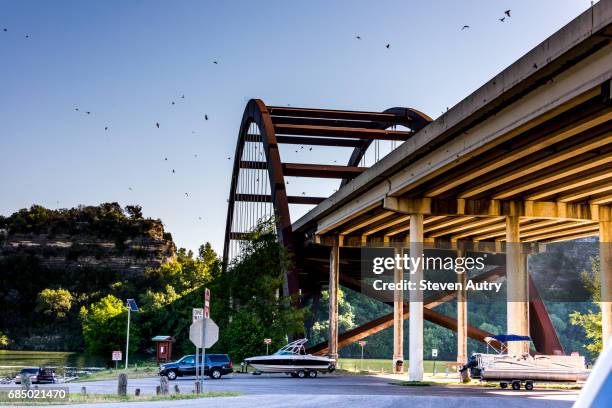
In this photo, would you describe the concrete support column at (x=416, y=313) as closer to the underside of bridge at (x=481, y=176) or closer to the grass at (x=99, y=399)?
the underside of bridge at (x=481, y=176)

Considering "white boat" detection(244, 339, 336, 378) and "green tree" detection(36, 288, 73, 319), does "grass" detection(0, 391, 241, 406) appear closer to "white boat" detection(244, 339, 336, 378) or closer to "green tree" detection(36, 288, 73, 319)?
"white boat" detection(244, 339, 336, 378)

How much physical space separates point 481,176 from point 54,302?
116 m

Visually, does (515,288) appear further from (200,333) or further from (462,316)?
(462,316)

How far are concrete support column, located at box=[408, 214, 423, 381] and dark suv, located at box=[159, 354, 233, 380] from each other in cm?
969

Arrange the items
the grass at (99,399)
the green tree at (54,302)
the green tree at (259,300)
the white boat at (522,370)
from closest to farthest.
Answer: the grass at (99,399)
the white boat at (522,370)
the green tree at (259,300)
the green tree at (54,302)

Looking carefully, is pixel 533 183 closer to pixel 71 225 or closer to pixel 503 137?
pixel 503 137

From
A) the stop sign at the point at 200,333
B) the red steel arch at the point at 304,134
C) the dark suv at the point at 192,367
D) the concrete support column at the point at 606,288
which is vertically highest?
the red steel arch at the point at 304,134

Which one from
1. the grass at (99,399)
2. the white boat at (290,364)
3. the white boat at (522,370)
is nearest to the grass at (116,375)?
the white boat at (290,364)

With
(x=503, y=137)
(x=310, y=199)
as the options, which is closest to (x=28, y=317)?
(x=310, y=199)

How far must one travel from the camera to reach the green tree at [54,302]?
142 meters

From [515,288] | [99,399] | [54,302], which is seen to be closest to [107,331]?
[54,302]

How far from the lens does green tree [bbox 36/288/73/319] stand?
142 metres

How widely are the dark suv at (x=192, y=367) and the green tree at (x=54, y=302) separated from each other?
4092 inches

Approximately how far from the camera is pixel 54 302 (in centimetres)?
14175
